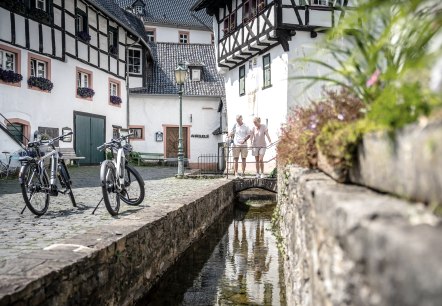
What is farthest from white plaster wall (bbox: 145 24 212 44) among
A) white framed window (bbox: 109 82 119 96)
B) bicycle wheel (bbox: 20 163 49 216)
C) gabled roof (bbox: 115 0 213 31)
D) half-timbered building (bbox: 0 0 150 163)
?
bicycle wheel (bbox: 20 163 49 216)

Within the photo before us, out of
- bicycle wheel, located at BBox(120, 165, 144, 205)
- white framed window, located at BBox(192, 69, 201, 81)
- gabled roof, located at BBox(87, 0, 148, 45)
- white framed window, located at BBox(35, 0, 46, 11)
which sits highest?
gabled roof, located at BBox(87, 0, 148, 45)

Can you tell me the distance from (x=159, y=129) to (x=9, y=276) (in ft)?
78.2

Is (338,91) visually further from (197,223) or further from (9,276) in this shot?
(197,223)

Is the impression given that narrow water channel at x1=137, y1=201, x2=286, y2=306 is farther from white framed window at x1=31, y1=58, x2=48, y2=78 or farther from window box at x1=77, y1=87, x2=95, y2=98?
window box at x1=77, y1=87, x2=95, y2=98

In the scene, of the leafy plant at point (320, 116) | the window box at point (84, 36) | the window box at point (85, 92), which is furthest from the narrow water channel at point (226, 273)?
the window box at point (84, 36)

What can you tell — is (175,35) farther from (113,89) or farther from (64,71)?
(64,71)

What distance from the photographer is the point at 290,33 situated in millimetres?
14750

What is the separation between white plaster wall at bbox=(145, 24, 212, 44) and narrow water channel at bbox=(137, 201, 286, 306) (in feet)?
97.3

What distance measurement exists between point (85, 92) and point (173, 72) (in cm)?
936

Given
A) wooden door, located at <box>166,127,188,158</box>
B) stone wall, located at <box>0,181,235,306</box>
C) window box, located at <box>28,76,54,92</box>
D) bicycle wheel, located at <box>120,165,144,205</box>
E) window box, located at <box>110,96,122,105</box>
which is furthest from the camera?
wooden door, located at <box>166,127,188,158</box>

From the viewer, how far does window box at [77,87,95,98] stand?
1904cm

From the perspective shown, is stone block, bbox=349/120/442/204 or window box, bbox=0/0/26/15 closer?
stone block, bbox=349/120/442/204

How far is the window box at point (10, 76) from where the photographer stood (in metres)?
14.3

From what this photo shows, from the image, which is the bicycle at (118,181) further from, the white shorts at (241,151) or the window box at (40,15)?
the window box at (40,15)
